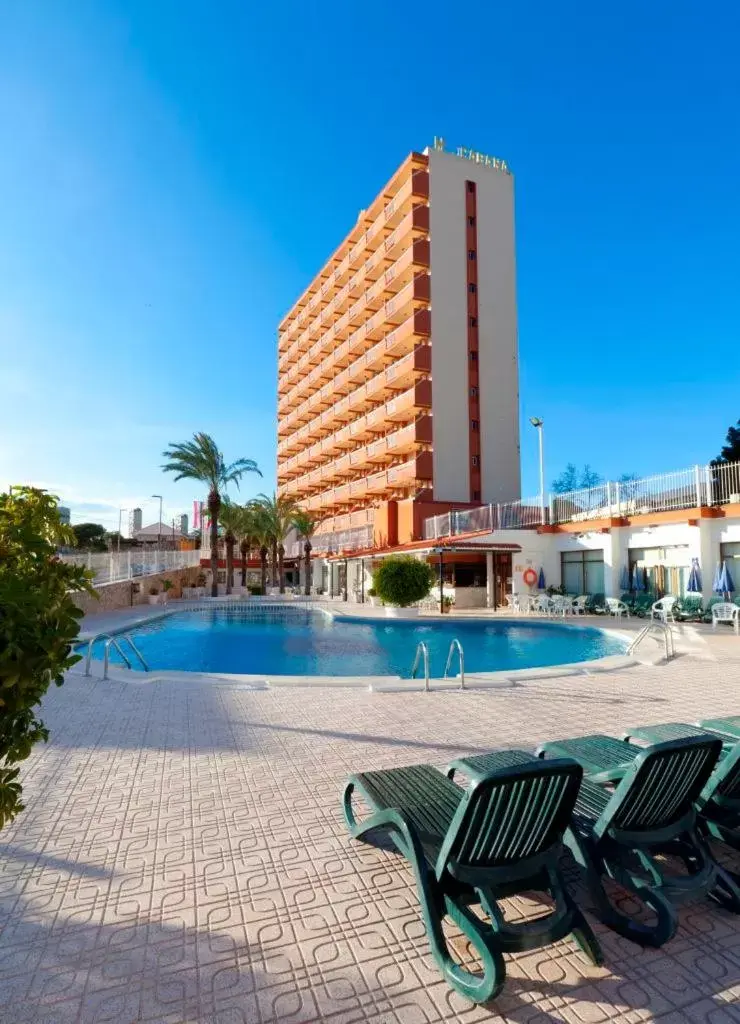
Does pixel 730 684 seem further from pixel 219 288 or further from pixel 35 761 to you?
pixel 219 288

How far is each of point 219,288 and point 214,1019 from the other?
80.6 feet

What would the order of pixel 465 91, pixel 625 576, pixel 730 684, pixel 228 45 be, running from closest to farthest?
pixel 730 684
pixel 228 45
pixel 625 576
pixel 465 91

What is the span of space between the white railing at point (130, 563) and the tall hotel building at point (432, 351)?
37.7 feet

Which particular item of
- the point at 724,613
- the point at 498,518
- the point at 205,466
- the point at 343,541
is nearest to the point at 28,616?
the point at 724,613

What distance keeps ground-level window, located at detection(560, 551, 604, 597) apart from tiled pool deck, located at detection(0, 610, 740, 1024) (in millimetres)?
19149

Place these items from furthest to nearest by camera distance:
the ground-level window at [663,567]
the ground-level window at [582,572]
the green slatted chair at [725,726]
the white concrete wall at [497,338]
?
1. the white concrete wall at [497,338]
2. the ground-level window at [582,572]
3. the ground-level window at [663,567]
4. the green slatted chair at [725,726]

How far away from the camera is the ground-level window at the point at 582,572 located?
24000 mm

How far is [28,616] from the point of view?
1814 millimetres

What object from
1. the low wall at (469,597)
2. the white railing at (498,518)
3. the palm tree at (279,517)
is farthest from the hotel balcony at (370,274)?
the low wall at (469,597)

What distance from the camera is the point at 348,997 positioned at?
239cm

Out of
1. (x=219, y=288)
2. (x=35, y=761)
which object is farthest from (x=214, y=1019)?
(x=219, y=288)

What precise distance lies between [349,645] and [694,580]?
11753mm

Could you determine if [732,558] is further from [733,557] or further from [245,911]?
[245,911]

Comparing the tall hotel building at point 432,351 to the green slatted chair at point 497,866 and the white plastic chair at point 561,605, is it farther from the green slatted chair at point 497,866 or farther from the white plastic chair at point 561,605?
the green slatted chair at point 497,866
